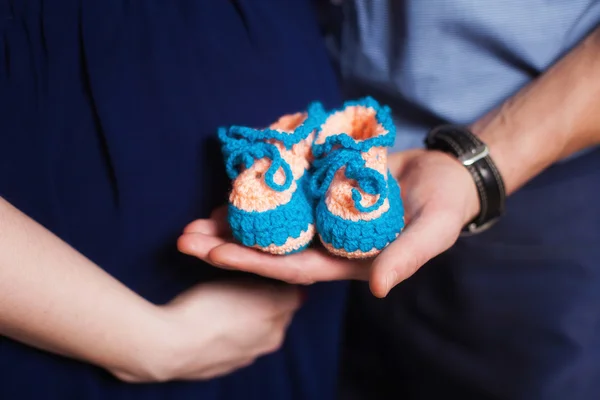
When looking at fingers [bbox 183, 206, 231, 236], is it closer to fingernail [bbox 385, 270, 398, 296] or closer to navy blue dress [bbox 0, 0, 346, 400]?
navy blue dress [bbox 0, 0, 346, 400]

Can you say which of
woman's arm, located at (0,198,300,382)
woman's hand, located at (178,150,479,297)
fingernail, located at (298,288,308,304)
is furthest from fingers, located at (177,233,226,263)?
fingernail, located at (298,288,308,304)

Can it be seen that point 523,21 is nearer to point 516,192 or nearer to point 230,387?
point 516,192

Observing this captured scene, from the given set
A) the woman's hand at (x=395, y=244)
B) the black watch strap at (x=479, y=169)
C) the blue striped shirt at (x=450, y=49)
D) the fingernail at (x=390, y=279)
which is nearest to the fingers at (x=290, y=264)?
the woman's hand at (x=395, y=244)

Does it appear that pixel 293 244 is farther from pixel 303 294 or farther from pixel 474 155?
pixel 474 155

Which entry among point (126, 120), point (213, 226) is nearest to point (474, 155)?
point (213, 226)

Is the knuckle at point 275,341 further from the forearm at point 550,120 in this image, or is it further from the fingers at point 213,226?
the forearm at point 550,120

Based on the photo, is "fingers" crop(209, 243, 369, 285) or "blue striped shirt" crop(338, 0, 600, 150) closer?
"fingers" crop(209, 243, 369, 285)
